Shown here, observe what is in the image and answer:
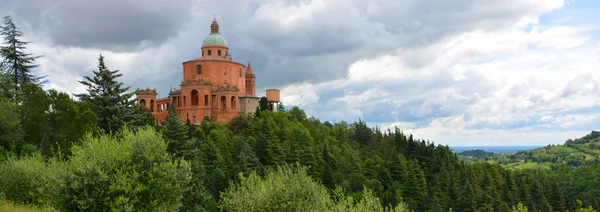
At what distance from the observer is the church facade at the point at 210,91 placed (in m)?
81.6

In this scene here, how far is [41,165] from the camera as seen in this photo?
3212cm

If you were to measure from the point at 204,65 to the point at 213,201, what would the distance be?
117 ft

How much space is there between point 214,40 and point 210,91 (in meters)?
10.4

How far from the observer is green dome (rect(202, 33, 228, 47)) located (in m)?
88.2

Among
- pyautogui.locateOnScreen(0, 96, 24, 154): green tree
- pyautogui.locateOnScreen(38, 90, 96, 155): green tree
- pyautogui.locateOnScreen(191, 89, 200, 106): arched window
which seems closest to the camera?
pyautogui.locateOnScreen(0, 96, 24, 154): green tree

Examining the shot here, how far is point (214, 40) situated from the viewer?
291 feet

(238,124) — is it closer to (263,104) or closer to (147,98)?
(263,104)

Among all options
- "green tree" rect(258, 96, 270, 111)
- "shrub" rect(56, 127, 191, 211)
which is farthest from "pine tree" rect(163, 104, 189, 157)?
"green tree" rect(258, 96, 270, 111)

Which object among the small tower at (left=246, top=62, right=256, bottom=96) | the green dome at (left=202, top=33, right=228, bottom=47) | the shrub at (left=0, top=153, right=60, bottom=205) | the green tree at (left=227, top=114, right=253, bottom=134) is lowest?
the shrub at (left=0, top=153, right=60, bottom=205)

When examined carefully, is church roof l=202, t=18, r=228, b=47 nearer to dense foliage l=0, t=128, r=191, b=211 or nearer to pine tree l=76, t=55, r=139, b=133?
pine tree l=76, t=55, r=139, b=133

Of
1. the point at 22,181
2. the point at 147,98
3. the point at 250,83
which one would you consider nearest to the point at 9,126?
the point at 22,181

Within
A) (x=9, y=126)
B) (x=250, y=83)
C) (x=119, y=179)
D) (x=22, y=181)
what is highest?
(x=250, y=83)

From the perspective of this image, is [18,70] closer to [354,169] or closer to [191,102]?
[191,102]

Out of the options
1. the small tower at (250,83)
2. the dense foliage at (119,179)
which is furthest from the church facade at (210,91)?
the dense foliage at (119,179)
